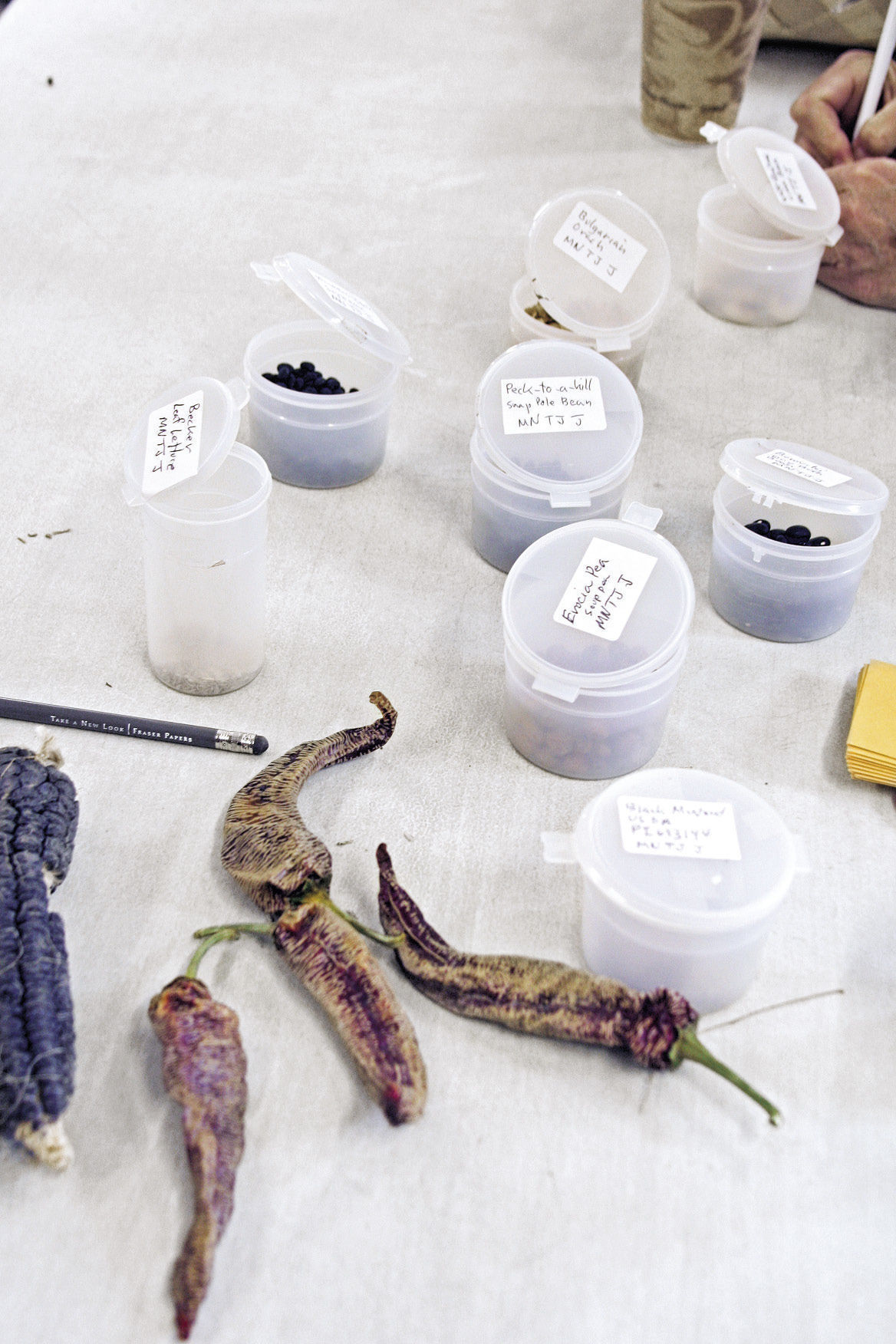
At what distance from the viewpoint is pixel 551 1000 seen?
1071mm

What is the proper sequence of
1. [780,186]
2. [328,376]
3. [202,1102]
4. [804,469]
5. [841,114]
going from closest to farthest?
[202,1102], [804,469], [328,376], [780,186], [841,114]

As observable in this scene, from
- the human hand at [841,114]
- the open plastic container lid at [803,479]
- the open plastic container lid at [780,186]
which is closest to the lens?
the open plastic container lid at [803,479]

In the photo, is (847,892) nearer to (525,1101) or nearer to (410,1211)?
(525,1101)

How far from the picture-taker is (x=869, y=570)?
1.64 m

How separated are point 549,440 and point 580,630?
324 mm

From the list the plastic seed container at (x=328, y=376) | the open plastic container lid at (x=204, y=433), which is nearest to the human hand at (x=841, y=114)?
the plastic seed container at (x=328, y=376)

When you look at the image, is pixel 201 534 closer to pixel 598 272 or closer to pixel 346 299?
pixel 346 299

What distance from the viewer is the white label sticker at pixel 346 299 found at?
1558mm

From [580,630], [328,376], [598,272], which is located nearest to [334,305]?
[328,376]

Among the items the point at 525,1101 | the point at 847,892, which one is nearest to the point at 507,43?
the point at 847,892

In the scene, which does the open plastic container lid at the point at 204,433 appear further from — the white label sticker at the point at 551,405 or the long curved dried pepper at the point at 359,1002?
the long curved dried pepper at the point at 359,1002

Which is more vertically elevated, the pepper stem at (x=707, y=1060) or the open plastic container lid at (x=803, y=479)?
the open plastic container lid at (x=803, y=479)

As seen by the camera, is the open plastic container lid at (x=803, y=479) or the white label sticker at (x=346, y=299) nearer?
the open plastic container lid at (x=803, y=479)

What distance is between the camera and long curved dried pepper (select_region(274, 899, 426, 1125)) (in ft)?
3.37
